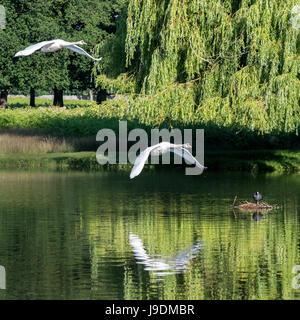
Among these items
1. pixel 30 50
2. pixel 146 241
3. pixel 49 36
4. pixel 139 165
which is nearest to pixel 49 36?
pixel 49 36

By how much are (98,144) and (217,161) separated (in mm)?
6854

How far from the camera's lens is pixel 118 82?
32875 millimetres

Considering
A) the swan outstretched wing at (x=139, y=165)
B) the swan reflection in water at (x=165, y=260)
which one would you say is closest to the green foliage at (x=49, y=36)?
the swan outstretched wing at (x=139, y=165)

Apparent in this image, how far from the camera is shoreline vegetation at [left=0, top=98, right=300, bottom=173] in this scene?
107 feet

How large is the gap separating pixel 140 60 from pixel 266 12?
6012mm

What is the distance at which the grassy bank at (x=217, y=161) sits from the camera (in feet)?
107

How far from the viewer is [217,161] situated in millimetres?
33438

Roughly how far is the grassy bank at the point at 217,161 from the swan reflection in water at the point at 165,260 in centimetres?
1639

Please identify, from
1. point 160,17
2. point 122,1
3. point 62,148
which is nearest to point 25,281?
point 160,17

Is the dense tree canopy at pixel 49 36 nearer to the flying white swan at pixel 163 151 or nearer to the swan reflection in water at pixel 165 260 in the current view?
the flying white swan at pixel 163 151

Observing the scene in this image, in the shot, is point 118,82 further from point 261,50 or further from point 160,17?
point 261,50

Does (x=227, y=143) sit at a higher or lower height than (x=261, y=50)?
lower

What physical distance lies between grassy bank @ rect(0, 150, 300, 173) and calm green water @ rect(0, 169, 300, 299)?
4.61m

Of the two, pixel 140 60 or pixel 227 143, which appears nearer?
pixel 140 60
